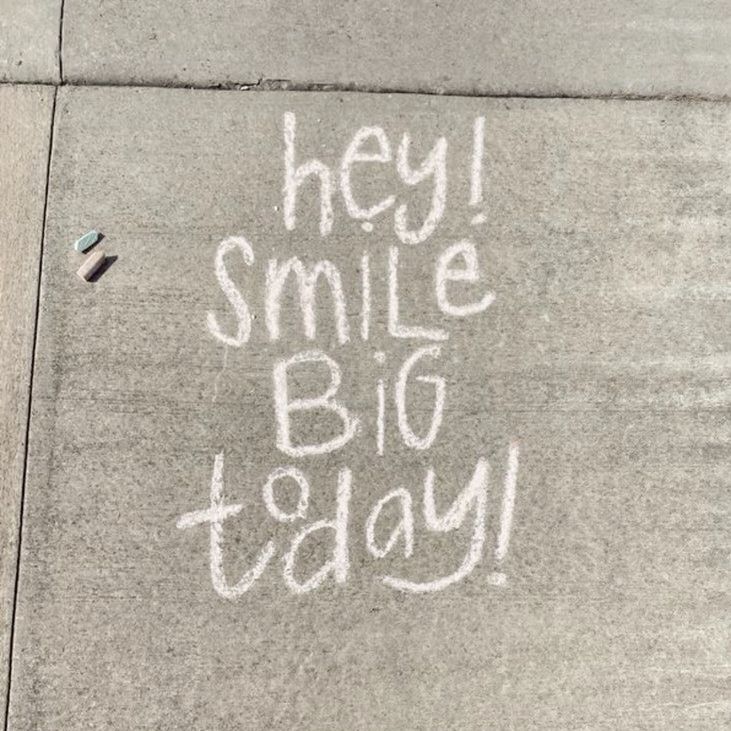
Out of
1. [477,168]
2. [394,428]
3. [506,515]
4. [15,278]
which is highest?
[477,168]

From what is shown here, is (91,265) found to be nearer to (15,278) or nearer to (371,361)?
(15,278)

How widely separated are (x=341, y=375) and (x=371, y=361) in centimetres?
11

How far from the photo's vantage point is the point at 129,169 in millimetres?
2965

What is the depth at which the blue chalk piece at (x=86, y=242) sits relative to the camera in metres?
2.89

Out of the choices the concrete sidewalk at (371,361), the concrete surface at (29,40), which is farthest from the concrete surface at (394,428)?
the concrete surface at (29,40)

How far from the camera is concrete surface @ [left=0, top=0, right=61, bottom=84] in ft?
9.89

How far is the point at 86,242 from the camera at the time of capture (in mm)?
2893

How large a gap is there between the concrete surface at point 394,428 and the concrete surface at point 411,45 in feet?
0.29

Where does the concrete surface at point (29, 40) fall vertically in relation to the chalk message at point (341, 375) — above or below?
above

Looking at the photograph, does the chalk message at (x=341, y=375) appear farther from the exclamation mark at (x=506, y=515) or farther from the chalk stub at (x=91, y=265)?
the chalk stub at (x=91, y=265)

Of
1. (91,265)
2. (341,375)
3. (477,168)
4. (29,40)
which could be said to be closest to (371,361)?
(341,375)

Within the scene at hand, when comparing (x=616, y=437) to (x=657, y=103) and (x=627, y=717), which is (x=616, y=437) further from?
(x=657, y=103)

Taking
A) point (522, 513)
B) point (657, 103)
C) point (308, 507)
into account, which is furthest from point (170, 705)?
point (657, 103)

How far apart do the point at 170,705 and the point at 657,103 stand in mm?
2627
